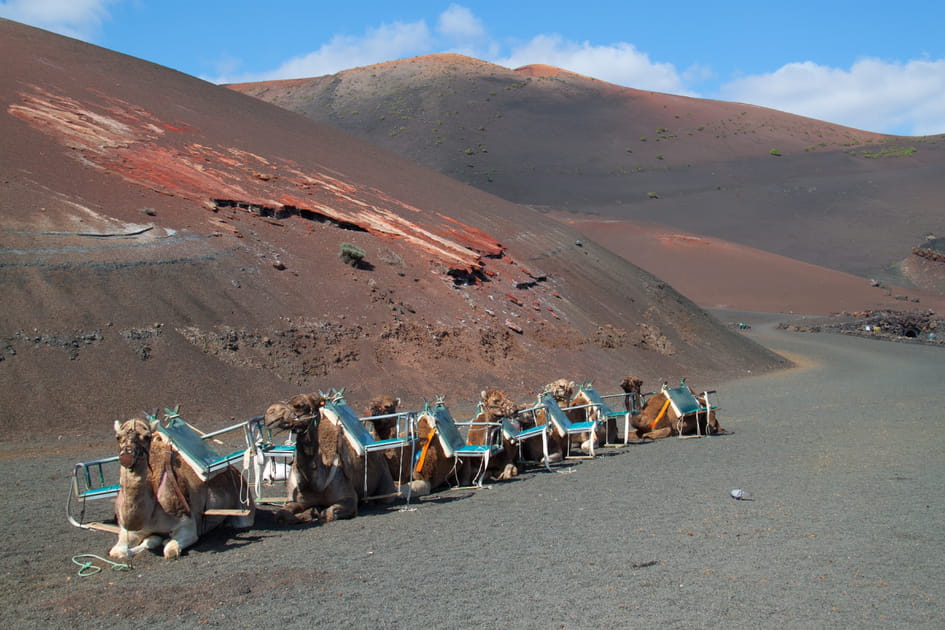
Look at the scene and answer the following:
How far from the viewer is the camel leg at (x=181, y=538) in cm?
735

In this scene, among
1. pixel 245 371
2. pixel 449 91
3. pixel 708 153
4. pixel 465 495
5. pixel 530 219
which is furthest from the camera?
pixel 449 91

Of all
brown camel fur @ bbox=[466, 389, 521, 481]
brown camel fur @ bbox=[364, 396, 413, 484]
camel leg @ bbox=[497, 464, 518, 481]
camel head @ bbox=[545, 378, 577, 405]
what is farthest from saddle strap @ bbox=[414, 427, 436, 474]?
camel head @ bbox=[545, 378, 577, 405]

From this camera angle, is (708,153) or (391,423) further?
(708,153)

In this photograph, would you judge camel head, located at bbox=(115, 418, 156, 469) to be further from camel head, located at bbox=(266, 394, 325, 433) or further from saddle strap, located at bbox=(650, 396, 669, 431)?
saddle strap, located at bbox=(650, 396, 669, 431)

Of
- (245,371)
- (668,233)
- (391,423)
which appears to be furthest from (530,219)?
(668,233)

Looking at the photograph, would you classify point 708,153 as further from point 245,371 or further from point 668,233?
point 245,371

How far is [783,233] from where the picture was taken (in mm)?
98438

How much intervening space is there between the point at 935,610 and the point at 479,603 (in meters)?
3.27

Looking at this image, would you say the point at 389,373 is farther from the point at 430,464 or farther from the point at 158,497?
the point at 158,497

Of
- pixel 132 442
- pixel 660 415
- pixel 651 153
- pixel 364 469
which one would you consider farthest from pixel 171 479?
pixel 651 153

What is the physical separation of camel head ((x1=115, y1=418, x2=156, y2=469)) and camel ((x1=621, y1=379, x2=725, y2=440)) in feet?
35.2

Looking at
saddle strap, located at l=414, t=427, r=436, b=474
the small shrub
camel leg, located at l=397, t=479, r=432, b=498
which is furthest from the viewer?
the small shrub

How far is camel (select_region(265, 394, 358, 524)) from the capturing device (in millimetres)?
8523

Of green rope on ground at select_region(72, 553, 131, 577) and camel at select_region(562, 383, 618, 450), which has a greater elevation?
green rope on ground at select_region(72, 553, 131, 577)
